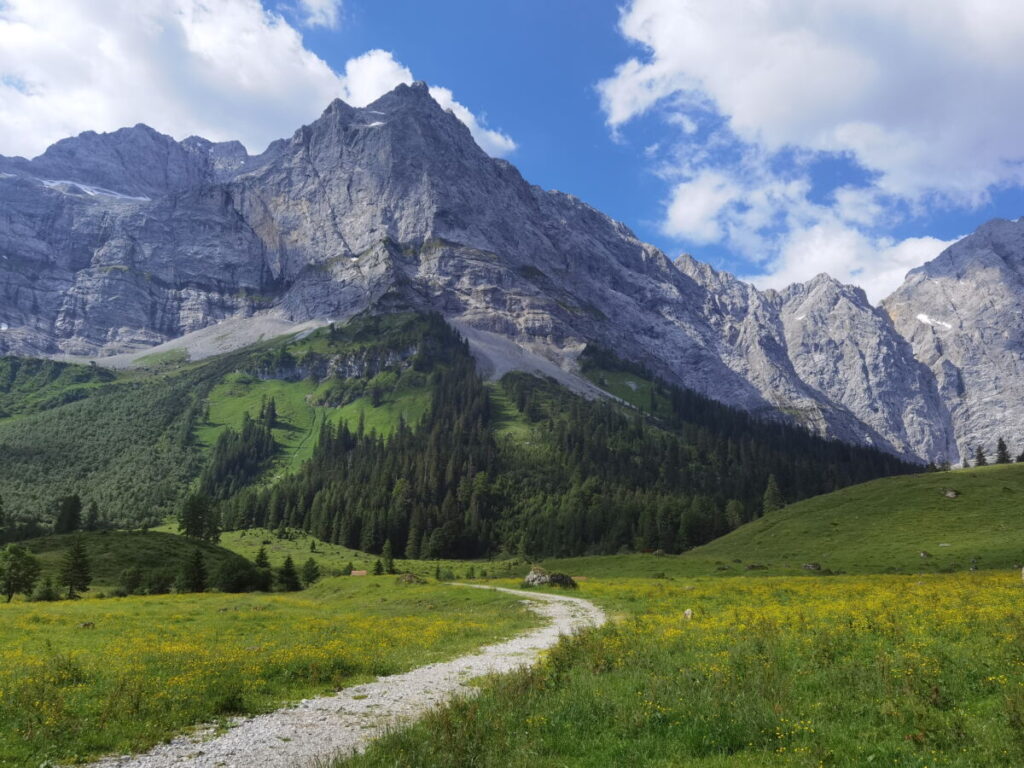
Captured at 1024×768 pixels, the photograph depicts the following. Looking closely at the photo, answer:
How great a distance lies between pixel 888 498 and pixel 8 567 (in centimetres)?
11945

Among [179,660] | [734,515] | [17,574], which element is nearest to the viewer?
[179,660]

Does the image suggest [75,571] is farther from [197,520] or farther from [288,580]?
[197,520]

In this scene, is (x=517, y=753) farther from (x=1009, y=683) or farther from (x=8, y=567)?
(x=8, y=567)

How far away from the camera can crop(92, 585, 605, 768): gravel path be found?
555 inches

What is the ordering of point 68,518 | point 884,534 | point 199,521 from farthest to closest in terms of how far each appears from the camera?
point 199,521 → point 68,518 → point 884,534

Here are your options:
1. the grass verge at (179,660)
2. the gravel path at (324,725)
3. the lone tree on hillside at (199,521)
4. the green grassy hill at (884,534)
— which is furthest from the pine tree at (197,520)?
the gravel path at (324,725)

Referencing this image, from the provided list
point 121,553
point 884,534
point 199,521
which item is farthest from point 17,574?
point 884,534

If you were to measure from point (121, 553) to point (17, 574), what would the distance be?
19.2 meters

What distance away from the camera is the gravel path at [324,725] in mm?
14094

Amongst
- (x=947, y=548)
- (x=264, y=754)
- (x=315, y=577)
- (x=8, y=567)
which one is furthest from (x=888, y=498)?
(x=8, y=567)

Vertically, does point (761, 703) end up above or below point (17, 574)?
above

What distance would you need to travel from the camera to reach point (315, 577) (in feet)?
295

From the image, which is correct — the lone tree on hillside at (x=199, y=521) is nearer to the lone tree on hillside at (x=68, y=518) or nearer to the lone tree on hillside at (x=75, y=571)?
the lone tree on hillside at (x=68, y=518)

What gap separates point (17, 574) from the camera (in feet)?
208
